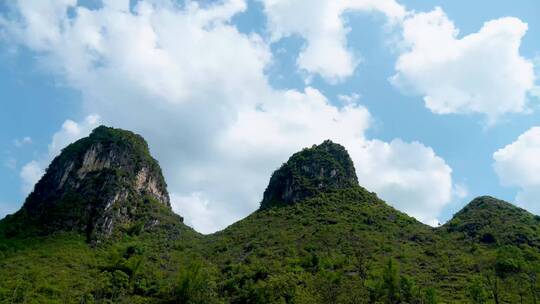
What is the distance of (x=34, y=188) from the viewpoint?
5891 inches

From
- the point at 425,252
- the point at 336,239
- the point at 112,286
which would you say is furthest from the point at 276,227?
the point at 112,286

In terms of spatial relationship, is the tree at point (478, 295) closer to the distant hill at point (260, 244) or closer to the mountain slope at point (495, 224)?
the distant hill at point (260, 244)

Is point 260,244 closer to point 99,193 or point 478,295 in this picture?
point 99,193

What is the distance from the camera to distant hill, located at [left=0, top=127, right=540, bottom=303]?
91.2m

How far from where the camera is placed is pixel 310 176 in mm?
158125

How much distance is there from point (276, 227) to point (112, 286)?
159ft

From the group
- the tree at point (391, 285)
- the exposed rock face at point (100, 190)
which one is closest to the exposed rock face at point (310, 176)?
the exposed rock face at point (100, 190)

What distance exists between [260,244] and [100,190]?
4606cm

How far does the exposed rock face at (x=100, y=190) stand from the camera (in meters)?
129

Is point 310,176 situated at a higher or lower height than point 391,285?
higher

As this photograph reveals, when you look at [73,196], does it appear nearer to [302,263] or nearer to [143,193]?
[143,193]

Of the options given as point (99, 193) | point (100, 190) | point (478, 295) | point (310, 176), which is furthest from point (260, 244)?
point (478, 295)

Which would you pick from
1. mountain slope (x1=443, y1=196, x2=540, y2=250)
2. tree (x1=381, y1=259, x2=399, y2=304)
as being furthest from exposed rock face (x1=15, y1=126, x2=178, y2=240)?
mountain slope (x1=443, y1=196, x2=540, y2=250)

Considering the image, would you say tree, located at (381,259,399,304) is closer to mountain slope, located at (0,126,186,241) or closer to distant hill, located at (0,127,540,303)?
distant hill, located at (0,127,540,303)
